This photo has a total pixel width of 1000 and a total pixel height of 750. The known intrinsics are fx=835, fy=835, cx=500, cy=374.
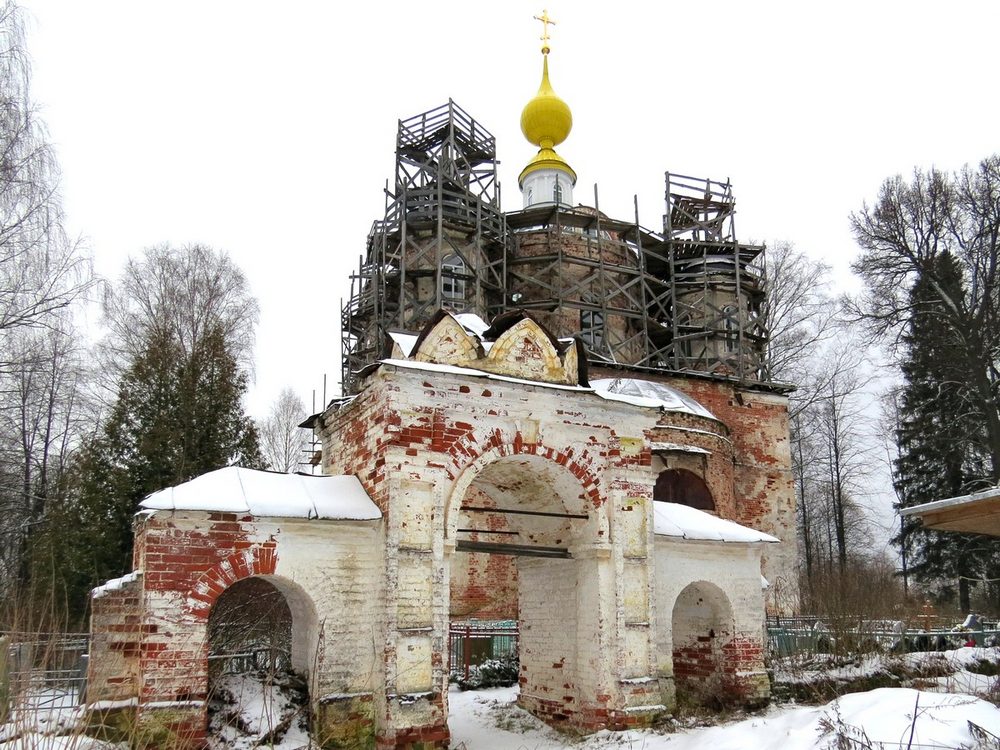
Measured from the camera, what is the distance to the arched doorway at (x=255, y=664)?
8516 mm

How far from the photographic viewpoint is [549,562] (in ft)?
37.4

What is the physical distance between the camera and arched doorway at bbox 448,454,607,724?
1051cm

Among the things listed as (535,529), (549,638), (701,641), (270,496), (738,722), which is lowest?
(738,722)

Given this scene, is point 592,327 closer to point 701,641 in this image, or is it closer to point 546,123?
point 546,123

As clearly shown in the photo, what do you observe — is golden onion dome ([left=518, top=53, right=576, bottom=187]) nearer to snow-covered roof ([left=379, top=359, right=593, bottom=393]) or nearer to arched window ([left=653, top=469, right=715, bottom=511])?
arched window ([left=653, top=469, right=715, bottom=511])

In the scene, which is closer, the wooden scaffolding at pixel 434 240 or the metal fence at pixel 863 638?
the metal fence at pixel 863 638

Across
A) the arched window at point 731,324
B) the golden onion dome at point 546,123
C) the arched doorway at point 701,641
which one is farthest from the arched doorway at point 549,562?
the golden onion dome at point 546,123

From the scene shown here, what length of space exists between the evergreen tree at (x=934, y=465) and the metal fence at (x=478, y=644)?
1233cm

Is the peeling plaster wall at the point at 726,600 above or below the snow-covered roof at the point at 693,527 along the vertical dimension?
below

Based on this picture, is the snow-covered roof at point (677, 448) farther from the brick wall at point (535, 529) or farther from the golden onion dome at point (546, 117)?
the golden onion dome at point (546, 117)

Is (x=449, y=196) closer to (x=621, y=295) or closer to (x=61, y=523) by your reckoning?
(x=621, y=295)

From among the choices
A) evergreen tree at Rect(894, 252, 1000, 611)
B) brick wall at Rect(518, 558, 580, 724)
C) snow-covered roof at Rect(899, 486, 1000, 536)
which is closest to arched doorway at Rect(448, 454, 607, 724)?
brick wall at Rect(518, 558, 580, 724)

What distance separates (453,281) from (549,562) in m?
13.8

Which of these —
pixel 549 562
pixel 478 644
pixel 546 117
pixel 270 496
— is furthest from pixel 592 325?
pixel 270 496
